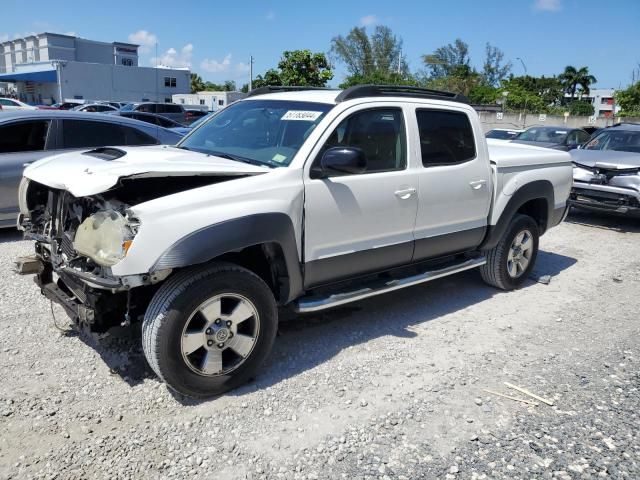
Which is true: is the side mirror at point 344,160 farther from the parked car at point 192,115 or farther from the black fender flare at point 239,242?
the parked car at point 192,115

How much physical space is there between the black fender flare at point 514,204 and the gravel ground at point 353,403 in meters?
0.69

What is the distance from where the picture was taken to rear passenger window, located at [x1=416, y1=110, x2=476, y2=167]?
459 centimetres

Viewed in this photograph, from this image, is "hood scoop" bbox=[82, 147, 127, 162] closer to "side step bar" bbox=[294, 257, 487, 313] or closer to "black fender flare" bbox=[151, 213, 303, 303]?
"black fender flare" bbox=[151, 213, 303, 303]

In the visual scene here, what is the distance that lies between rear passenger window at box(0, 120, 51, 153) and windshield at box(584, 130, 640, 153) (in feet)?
30.8

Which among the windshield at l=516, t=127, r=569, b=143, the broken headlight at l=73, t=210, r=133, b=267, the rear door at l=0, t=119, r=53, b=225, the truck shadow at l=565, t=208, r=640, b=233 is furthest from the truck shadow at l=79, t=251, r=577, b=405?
the windshield at l=516, t=127, r=569, b=143

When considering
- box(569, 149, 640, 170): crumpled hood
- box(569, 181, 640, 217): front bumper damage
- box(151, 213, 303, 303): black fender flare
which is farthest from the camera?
box(569, 149, 640, 170): crumpled hood

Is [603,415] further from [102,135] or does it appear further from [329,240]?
[102,135]

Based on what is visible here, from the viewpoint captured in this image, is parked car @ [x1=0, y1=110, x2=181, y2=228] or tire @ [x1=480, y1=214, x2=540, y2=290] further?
parked car @ [x1=0, y1=110, x2=181, y2=228]

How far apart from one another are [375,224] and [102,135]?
480 centimetres

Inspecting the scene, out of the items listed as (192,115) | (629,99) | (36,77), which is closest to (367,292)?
(192,115)

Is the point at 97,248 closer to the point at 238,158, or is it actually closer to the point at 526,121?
the point at 238,158

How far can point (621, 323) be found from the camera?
517cm

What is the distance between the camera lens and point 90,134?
7305 millimetres

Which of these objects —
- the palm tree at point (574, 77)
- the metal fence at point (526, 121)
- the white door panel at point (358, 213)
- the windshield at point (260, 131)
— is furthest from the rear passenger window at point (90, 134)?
the palm tree at point (574, 77)
